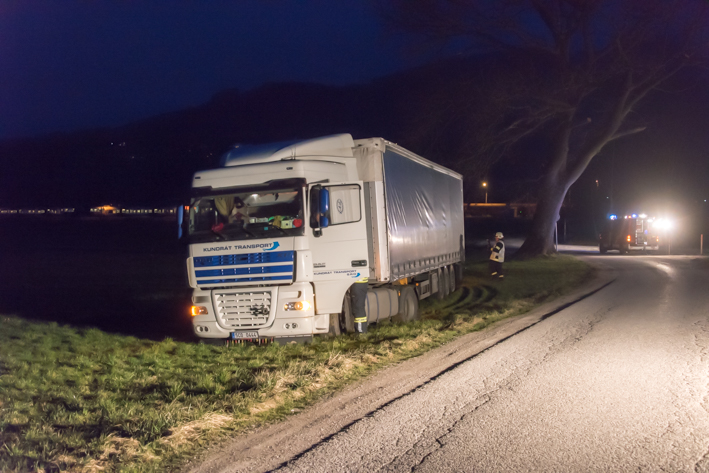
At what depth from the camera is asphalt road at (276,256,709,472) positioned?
4711mm

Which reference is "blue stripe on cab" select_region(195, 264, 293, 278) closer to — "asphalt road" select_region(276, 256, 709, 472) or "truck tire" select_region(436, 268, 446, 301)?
"asphalt road" select_region(276, 256, 709, 472)

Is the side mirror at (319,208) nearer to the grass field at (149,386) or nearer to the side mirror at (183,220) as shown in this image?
the grass field at (149,386)

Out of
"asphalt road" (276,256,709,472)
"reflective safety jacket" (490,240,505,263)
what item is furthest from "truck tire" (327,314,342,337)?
"reflective safety jacket" (490,240,505,263)

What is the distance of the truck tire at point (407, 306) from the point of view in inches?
492

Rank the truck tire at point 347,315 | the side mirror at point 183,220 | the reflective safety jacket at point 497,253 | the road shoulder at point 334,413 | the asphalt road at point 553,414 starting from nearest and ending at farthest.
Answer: the asphalt road at point 553,414, the road shoulder at point 334,413, the side mirror at point 183,220, the truck tire at point 347,315, the reflective safety jacket at point 497,253

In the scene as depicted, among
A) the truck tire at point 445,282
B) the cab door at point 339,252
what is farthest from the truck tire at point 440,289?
the cab door at point 339,252

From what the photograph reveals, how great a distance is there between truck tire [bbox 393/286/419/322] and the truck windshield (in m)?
3.87

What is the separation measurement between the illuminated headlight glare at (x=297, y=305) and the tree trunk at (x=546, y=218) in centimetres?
2327

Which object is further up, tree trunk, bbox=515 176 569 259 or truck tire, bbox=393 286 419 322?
tree trunk, bbox=515 176 569 259

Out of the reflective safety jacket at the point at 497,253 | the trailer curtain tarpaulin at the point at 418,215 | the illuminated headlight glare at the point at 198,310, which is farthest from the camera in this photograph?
the reflective safety jacket at the point at 497,253

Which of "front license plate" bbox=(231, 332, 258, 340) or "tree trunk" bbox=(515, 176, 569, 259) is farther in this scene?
"tree trunk" bbox=(515, 176, 569, 259)

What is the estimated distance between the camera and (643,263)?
2594 cm

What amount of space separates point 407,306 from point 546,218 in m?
20.4

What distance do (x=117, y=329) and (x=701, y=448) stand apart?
1078cm
